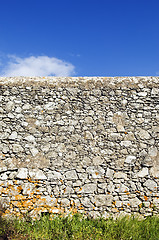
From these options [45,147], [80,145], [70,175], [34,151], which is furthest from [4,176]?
[80,145]

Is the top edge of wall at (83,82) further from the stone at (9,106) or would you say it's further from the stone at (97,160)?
the stone at (97,160)

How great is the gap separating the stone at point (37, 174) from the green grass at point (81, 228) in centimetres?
99

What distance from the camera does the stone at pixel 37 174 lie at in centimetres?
564

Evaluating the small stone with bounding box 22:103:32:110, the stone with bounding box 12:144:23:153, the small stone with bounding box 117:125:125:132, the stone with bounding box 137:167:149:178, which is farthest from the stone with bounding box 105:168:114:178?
the small stone with bounding box 22:103:32:110

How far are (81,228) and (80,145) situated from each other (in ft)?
6.85

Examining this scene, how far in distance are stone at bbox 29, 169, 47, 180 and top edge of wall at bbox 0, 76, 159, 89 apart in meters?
2.51

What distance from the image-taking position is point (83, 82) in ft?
21.2

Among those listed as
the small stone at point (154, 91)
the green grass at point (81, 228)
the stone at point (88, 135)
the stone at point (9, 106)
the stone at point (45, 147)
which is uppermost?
the small stone at point (154, 91)

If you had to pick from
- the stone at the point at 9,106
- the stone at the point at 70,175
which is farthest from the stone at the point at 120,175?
the stone at the point at 9,106

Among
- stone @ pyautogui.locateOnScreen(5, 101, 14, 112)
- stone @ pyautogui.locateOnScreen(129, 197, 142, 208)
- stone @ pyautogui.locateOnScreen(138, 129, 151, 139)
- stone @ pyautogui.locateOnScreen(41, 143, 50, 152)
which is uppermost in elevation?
stone @ pyautogui.locateOnScreen(5, 101, 14, 112)

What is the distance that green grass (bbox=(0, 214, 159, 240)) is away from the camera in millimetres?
4615

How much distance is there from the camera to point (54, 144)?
19.5ft

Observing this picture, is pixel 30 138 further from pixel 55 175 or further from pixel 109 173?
pixel 109 173

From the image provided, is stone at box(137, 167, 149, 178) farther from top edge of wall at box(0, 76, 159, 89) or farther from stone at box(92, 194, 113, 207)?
top edge of wall at box(0, 76, 159, 89)
